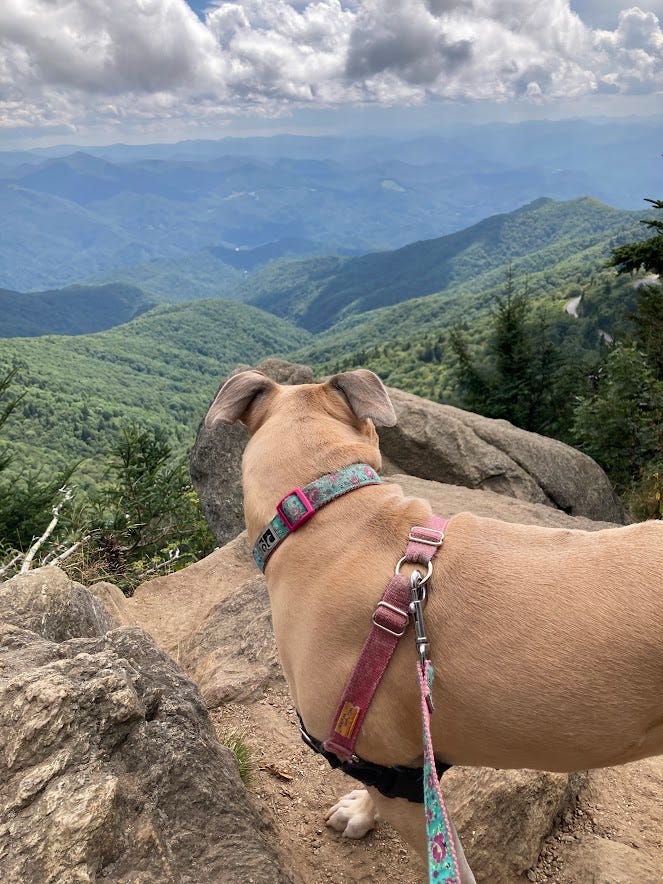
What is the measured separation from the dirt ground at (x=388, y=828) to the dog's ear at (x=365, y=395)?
7.54 feet

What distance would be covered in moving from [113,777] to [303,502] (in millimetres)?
1351

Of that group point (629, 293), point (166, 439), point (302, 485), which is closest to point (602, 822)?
point (302, 485)

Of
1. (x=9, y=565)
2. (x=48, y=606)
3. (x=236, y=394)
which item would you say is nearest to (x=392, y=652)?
(x=236, y=394)

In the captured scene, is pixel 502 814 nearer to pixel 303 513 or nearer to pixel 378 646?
pixel 378 646

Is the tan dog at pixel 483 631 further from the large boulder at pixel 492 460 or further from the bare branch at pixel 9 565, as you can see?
the large boulder at pixel 492 460

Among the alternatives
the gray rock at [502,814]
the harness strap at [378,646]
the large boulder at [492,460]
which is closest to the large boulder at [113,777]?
the harness strap at [378,646]

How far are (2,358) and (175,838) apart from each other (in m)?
149

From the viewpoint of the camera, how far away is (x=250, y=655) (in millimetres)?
5219

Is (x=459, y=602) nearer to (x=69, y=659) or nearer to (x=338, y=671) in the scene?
(x=338, y=671)

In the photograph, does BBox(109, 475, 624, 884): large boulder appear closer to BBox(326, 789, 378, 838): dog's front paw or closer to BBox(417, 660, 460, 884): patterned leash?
BBox(326, 789, 378, 838): dog's front paw

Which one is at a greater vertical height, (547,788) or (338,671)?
(338,671)

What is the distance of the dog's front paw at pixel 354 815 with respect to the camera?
340 cm

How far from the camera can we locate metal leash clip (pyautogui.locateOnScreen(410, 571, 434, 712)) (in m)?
2.13

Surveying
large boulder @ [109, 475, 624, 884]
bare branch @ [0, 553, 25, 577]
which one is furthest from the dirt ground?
bare branch @ [0, 553, 25, 577]
